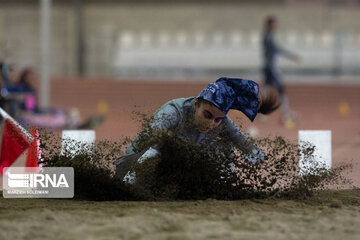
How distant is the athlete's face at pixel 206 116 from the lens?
17.4ft

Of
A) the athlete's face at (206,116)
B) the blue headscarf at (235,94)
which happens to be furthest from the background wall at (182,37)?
the athlete's face at (206,116)

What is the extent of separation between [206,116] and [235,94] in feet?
0.98

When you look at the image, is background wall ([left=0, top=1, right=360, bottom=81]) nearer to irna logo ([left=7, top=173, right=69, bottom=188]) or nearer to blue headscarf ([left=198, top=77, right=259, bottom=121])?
irna logo ([left=7, top=173, right=69, bottom=188])

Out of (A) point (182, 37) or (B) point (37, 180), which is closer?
(B) point (37, 180)

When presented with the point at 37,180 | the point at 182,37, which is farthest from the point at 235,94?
the point at 182,37

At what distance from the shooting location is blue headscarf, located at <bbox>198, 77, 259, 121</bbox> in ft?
17.3

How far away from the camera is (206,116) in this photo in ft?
17.5

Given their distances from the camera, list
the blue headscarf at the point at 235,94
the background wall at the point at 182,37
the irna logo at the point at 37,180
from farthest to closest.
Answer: the background wall at the point at 182,37
the irna logo at the point at 37,180
the blue headscarf at the point at 235,94

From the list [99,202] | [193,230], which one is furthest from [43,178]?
[193,230]

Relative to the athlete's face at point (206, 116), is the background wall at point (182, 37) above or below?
above

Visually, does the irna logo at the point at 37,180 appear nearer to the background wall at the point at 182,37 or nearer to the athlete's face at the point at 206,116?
the athlete's face at the point at 206,116

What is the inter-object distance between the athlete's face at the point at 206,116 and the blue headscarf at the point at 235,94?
0.05 metres

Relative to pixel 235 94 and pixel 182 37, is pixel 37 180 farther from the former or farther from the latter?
pixel 182 37

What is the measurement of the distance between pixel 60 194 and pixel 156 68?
49.8 ft
